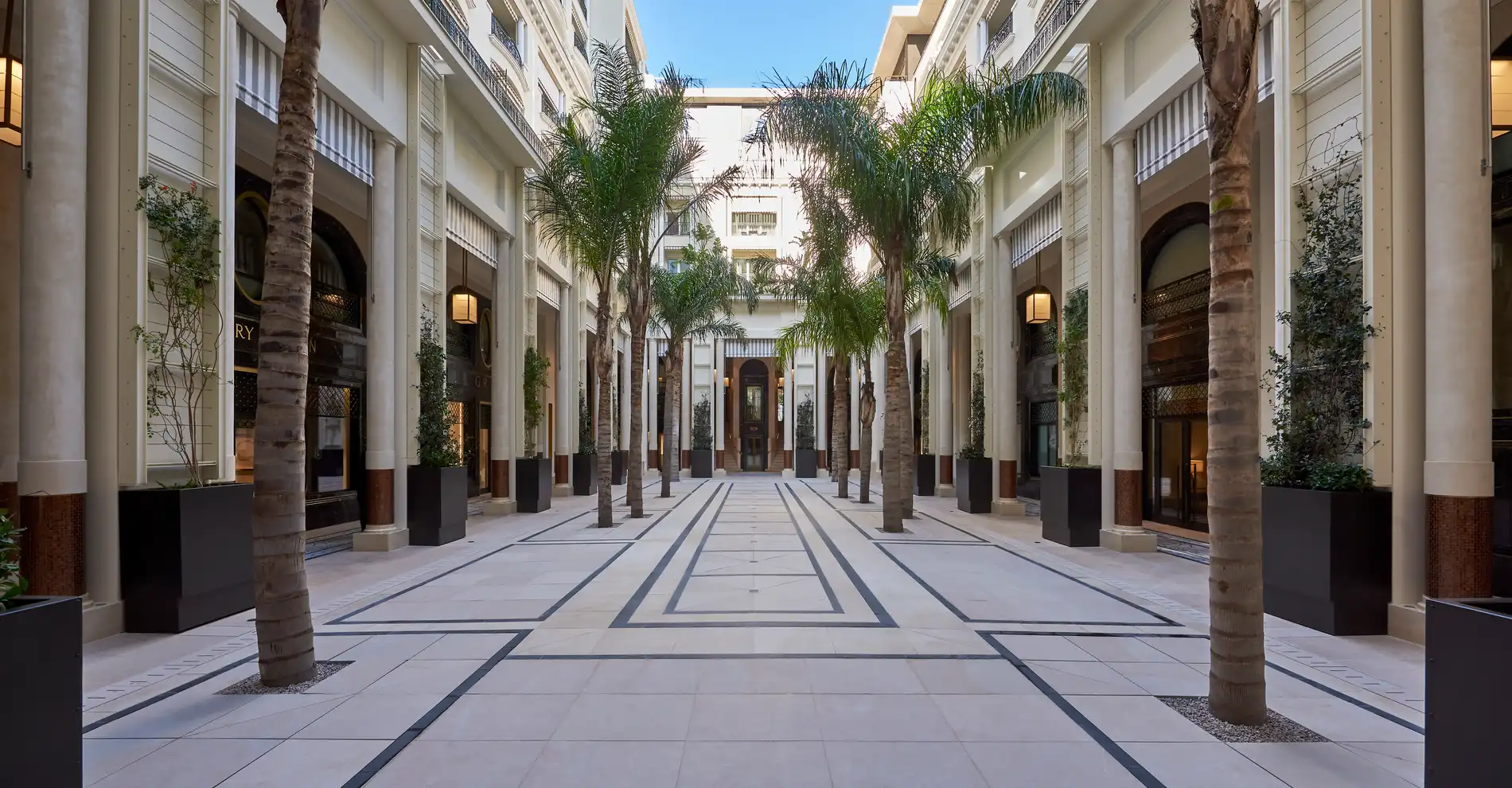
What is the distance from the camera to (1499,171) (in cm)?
753

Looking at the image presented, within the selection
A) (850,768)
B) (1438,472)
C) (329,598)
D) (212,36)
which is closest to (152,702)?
(329,598)

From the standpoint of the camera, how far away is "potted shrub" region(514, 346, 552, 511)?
55.3 ft

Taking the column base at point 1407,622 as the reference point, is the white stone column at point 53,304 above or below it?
above

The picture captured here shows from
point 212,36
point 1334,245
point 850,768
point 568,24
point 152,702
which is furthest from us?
point 568,24

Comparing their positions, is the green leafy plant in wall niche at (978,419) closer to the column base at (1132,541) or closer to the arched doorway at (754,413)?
the column base at (1132,541)

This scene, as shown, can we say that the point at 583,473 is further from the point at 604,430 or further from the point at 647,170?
the point at 647,170

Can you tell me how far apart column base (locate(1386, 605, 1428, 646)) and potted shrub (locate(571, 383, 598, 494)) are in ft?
58.5

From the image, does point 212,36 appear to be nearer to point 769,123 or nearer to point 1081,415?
point 769,123

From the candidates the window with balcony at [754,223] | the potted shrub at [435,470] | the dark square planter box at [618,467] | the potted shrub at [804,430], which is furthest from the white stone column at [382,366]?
the window with balcony at [754,223]

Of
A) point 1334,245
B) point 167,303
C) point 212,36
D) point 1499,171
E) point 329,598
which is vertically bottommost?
point 329,598

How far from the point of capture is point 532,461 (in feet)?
55.5

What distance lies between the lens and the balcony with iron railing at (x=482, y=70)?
12.4m

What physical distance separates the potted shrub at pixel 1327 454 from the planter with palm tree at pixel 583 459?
16921 mm

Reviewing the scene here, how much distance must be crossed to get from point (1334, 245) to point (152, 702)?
950 cm
